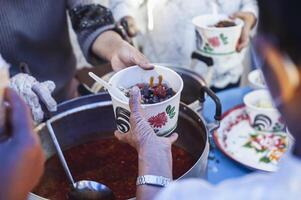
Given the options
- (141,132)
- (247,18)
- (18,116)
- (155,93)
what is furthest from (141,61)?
(247,18)

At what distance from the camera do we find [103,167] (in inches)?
47.2

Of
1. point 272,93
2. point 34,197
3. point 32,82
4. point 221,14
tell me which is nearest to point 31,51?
point 32,82

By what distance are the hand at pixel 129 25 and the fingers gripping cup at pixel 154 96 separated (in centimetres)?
64

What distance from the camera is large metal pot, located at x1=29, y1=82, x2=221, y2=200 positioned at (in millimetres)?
1153

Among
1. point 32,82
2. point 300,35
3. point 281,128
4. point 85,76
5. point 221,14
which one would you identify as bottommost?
point 85,76

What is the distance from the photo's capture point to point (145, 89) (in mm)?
1050

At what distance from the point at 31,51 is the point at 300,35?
1.08 m

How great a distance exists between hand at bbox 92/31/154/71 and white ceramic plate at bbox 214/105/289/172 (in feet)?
1.31

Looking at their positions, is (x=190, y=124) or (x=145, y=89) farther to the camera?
(x=190, y=124)

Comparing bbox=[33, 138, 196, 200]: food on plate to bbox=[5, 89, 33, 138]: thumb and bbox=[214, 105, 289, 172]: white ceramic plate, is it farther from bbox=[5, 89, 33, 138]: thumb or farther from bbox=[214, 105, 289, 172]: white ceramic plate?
bbox=[5, 89, 33, 138]: thumb

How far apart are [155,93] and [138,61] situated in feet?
0.47

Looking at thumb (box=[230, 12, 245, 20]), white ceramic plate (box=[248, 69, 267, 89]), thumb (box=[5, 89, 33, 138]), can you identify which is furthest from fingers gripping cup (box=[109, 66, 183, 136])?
thumb (box=[230, 12, 245, 20])

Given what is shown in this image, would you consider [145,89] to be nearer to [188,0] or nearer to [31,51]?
[31,51]

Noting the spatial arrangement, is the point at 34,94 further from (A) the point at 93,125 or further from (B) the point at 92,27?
(B) the point at 92,27
